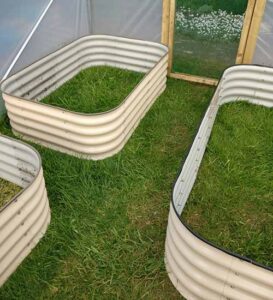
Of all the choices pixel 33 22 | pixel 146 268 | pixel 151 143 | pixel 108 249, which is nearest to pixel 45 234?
pixel 108 249

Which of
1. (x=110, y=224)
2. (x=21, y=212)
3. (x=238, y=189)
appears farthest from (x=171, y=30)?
(x=21, y=212)

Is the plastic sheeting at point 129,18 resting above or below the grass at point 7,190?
above

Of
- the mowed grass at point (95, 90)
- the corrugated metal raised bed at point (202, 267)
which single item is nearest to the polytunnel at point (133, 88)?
the corrugated metal raised bed at point (202, 267)

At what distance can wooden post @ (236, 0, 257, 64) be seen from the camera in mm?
4539

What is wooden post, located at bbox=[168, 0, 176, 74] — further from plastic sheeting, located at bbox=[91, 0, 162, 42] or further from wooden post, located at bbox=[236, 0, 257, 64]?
wooden post, located at bbox=[236, 0, 257, 64]

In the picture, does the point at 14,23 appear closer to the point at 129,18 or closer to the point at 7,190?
the point at 129,18

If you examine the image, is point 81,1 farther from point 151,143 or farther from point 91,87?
point 151,143

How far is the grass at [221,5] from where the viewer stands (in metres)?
4.61

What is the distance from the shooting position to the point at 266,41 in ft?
15.6

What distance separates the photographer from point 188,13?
4.95m

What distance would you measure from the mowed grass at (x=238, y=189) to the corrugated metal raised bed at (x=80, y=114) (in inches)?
41.1

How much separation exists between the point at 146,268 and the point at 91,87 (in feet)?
10.1

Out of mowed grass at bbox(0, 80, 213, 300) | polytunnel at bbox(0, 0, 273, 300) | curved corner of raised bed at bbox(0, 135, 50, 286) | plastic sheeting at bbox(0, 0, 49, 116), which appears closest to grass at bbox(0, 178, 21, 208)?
polytunnel at bbox(0, 0, 273, 300)

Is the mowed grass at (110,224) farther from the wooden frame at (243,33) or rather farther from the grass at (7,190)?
the wooden frame at (243,33)
